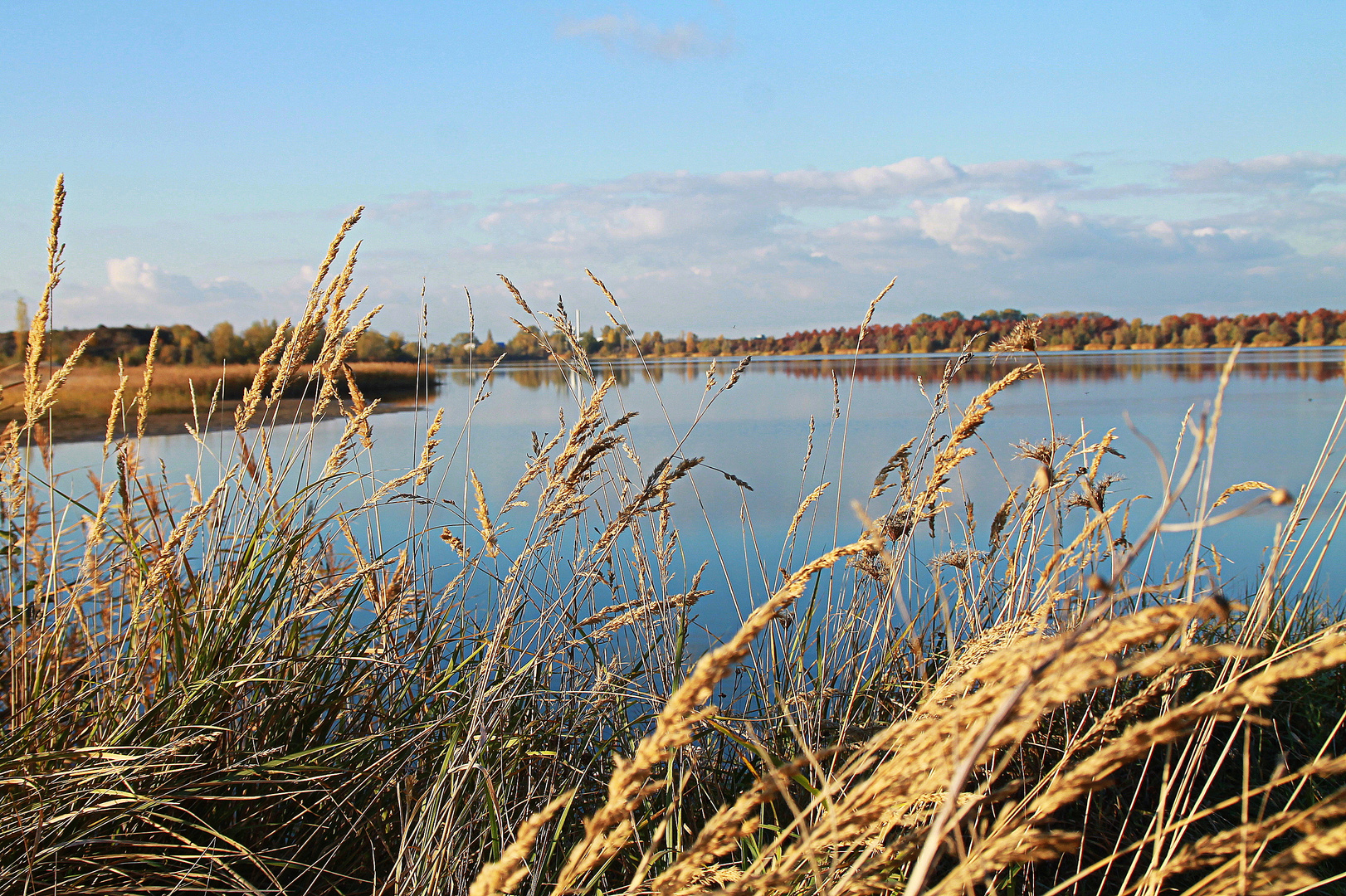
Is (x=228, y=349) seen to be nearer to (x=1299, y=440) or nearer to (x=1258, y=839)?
(x=1299, y=440)

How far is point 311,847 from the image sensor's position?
1602 mm

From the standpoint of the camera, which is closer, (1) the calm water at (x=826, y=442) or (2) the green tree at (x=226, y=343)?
(1) the calm water at (x=826, y=442)

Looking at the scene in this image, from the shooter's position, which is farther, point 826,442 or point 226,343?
point 226,343

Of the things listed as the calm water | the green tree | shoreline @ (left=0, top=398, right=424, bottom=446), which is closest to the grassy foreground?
the calm water

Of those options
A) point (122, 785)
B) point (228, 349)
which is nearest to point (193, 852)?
point (122, 785)

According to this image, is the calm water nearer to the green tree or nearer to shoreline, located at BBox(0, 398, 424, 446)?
shoreline, located at BBox(0, 398, 424, 446)

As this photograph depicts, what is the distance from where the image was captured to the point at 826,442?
33.3 feet

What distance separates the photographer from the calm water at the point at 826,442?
4.74 meters

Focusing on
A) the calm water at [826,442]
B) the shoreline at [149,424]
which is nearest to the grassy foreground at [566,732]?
the calm water at [826,442]

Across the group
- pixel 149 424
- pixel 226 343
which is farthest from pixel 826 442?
pixel 226 343

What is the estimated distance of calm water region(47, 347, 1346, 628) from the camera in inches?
187

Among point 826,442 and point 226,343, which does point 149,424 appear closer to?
point 826,442

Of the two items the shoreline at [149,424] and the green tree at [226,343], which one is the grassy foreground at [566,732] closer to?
the shoreline at [149,424]

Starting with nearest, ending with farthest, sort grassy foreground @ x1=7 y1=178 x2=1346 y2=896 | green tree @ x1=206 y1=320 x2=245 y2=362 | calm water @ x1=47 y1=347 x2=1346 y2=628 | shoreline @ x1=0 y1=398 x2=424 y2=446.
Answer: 1. grassy foreground @ x1=7 y1=178 x2=1346 y2=896
2. calm water @ x1=47 y1=347 x2=1346 y2=628
3. shoreline @ x1=0 y1=398 x2=424 y2=446
4. green tree @ x1=206 y1=320 x2=245 y2=362
